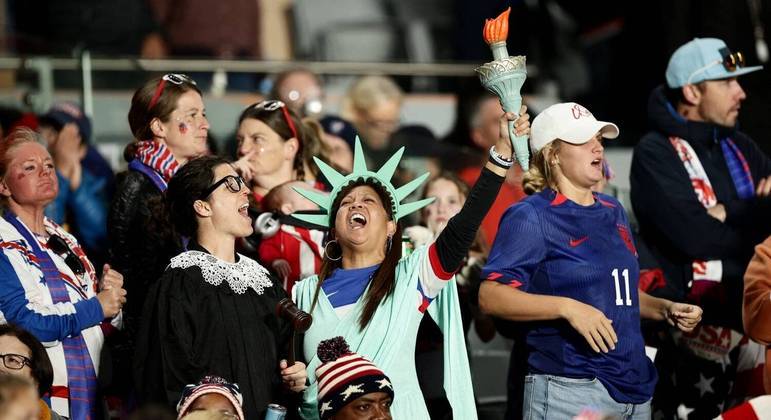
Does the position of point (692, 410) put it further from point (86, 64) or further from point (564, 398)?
point (86, 64)

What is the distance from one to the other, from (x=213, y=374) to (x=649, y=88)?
6.35m

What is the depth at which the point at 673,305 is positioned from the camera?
6.23 metres

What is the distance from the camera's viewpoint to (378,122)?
998cm

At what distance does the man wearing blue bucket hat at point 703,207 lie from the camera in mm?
7301

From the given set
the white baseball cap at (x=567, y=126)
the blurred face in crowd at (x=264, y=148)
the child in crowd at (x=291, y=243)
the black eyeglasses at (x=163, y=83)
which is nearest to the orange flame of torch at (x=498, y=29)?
the white baseball cap at (x=567, y=126)

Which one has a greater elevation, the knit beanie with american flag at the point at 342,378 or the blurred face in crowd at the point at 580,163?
the blurred face in crowd at the point at 580,163

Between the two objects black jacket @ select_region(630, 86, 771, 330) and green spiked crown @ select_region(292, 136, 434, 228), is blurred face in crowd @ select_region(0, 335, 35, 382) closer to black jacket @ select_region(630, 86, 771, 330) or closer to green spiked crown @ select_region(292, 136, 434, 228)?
green spiked crown @ select_region(292, 136, 434, 228)

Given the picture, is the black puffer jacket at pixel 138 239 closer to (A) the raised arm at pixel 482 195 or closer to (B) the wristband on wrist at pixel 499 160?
(A) the raised arm at pixel 482 195

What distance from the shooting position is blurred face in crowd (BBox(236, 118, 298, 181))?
7.61m

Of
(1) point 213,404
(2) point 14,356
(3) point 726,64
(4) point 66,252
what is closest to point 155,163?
(4) point 66,252

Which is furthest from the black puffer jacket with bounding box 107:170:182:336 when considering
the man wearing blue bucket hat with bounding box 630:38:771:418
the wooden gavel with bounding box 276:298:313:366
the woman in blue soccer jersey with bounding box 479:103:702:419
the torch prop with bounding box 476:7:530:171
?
the man wearing blue bucket hat with bounding box 630:38:771:418

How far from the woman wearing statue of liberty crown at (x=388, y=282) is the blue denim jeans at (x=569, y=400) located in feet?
0.92

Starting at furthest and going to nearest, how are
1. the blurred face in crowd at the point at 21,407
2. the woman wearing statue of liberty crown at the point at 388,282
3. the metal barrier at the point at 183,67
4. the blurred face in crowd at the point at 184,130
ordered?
the metal barrier at the point at 183,67 < the blurred face in crowd at the point at 184,130 < the woman wearing statue of liberty crown at the point at 388,282 < the blurred face in crowd at the point at 21,407

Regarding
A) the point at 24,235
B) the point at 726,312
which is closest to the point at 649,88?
the point at 726,312
